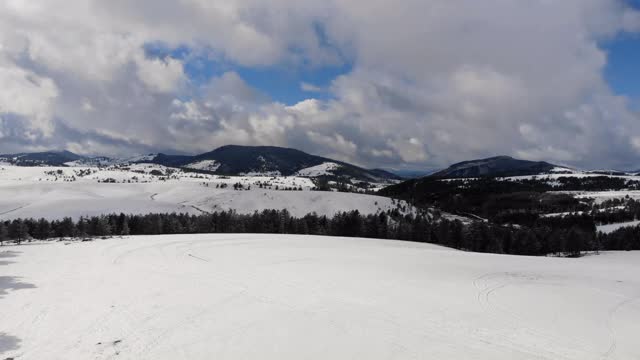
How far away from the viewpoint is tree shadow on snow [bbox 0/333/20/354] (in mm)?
13672

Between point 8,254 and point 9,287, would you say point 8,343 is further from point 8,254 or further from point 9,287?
point 8,254

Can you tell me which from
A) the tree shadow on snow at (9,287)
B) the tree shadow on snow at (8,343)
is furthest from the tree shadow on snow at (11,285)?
the tree shadow on snow at (8,343)

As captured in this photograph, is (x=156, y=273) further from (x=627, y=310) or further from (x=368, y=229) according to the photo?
(x=368, y=229)

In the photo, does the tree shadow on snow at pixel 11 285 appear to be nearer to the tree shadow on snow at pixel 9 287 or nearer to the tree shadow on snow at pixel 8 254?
the tree shadow on snow at pixel 9 287

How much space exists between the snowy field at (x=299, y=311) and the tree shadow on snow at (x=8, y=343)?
58 millimetres

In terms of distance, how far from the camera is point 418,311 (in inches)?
771

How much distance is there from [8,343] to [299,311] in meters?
11.7

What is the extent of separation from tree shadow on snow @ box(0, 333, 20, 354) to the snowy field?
0.19 ft

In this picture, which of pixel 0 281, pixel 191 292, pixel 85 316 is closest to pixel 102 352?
pixel 85 316

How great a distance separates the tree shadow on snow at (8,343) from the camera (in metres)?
13.7

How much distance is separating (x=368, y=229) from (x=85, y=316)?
115 m

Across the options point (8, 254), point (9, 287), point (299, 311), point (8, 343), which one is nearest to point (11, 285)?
point (9, 287)

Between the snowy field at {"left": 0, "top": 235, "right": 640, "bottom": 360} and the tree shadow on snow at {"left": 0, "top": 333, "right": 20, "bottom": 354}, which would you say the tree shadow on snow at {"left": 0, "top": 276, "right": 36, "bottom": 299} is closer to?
the snowy field at {"left": 0, "top": 235, "right": 640, "bottom": 360}

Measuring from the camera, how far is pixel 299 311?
62.7 ft
